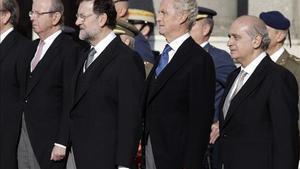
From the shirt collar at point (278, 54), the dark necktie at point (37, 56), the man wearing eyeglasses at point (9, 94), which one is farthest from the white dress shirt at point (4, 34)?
the shirt collar at point (278, 54)

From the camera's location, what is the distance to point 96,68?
7715mm

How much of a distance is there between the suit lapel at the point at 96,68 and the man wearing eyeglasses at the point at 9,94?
97 centimetres

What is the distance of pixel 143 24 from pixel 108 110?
2701 mm

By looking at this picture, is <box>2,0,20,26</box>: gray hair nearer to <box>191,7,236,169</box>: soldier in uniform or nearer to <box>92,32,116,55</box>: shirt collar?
<box>92,32,116,55</box>: shirt collar

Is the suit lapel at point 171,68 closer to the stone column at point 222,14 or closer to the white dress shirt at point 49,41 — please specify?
the white dress shirt at point 49,41

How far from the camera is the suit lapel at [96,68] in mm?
7684

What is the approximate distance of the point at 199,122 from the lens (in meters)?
7.32

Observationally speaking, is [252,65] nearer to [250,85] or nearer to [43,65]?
[250,85]

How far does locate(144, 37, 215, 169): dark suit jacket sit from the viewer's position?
732cm

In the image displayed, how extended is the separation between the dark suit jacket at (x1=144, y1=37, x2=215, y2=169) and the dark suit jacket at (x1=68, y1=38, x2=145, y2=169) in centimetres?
14

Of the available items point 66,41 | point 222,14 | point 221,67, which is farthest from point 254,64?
point 222,14

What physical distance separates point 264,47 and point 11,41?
2405 millimetres

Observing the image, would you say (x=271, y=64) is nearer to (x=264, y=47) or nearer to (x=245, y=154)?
(x=264, y=47)

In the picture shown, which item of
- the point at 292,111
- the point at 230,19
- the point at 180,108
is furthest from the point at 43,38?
the point at 230,19
